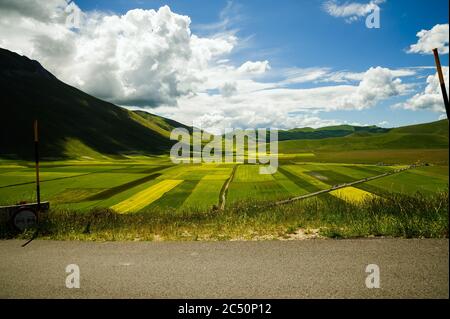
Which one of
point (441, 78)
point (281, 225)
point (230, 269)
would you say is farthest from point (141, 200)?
point (441, 78)

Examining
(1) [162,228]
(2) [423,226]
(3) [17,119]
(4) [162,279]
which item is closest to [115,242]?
(1) [162,228]

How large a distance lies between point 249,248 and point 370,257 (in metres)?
3.16

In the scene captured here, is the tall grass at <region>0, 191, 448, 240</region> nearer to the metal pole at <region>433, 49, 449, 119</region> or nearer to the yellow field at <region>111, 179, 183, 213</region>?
the metal pole at <region>433, 49, 449, 119</region>

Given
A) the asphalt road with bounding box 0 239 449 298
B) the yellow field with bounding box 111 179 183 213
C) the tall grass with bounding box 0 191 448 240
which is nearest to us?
the asphalt road with bounding box 0 239 449 298

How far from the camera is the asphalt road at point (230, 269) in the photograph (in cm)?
627

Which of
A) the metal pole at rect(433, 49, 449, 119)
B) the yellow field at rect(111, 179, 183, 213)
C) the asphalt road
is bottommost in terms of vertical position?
the yellow field at rect(111, 179, 183, 213)

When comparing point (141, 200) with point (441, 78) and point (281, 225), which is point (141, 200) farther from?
point (441, 78)

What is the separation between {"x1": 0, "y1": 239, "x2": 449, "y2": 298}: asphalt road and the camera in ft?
20.6

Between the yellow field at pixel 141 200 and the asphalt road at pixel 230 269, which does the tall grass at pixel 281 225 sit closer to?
the asphalt road at pixel 230 269

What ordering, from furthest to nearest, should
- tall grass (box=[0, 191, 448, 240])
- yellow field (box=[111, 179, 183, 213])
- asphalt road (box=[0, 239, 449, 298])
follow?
yellow field (box=[111, 179, 183, 213]) → tall grass (box=[0, 191, 448, 240]) → asphalt road (box=[0, 239, 449, 298])

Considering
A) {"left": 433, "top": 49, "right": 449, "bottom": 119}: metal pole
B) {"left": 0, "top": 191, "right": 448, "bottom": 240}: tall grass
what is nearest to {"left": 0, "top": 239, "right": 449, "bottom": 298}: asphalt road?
{"left": 0, "top": 191, "right": 448, "bottom": 240}: tall grass

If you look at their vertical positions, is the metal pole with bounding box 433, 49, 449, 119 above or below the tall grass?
above

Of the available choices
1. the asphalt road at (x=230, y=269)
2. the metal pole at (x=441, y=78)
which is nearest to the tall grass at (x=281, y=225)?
the asphalt road at (x=230, y=269)
